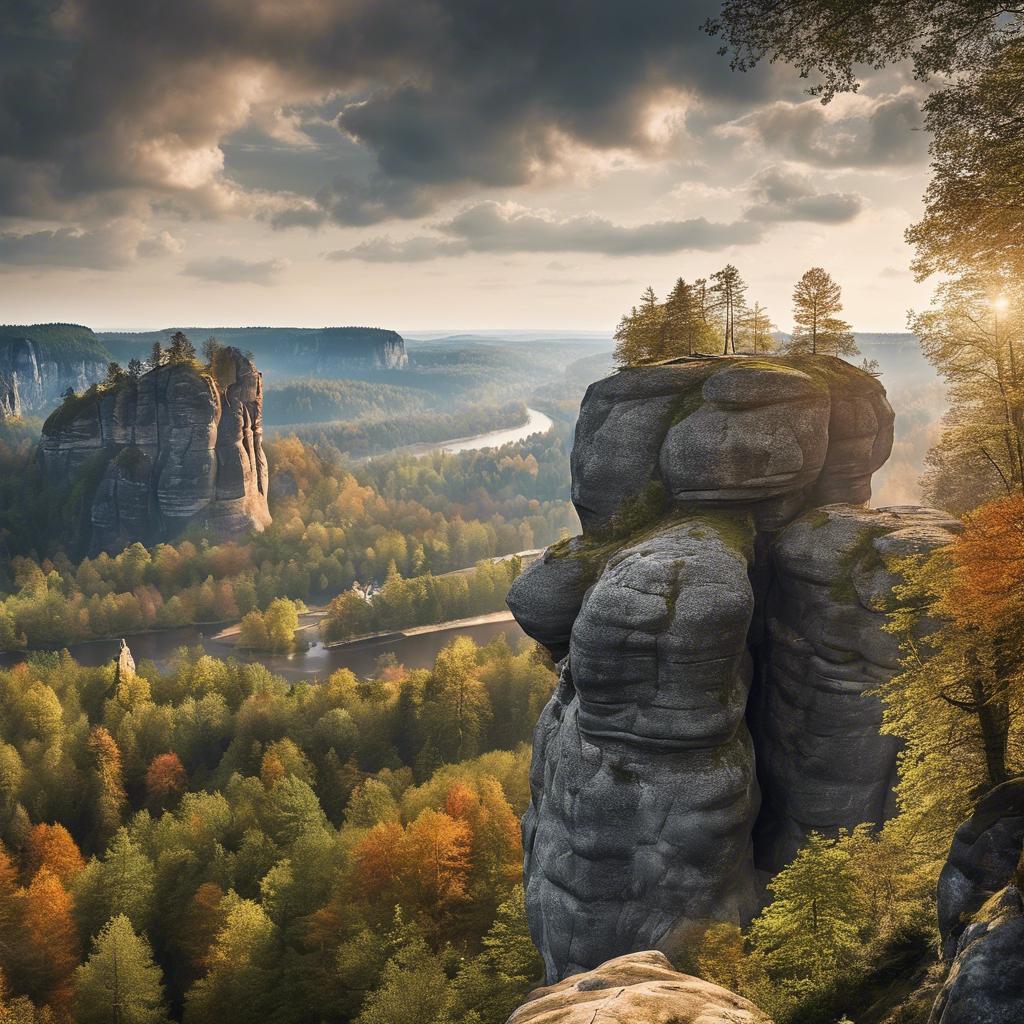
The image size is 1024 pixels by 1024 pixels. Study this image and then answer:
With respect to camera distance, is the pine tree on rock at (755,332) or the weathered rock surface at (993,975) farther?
the pine tree on rock at (755,332)

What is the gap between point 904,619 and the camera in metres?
18.5

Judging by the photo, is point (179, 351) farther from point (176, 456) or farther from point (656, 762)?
point (656, 762)

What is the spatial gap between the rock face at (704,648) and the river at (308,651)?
56.8 metres

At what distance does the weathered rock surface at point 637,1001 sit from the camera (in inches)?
528

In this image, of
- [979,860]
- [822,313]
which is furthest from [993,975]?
[822,313]

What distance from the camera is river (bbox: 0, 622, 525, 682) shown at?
82250 millimetres

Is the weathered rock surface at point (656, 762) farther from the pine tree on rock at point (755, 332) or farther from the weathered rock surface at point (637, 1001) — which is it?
the pine tree on rock at point (755, 332)

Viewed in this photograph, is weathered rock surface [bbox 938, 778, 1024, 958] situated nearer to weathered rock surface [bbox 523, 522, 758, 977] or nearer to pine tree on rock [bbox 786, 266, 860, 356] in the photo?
weathered rock surface [bbox 523, 522, 758, 977]

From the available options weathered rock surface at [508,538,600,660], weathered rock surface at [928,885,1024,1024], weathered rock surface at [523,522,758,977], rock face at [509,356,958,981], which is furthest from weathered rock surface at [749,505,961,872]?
weathered rock surface at [928,885,1024,1024]

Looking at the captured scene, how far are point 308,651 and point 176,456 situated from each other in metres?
46.8

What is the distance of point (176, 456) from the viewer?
114 metres

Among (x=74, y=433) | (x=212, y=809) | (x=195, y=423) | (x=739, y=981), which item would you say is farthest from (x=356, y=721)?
(x=74, y=433)

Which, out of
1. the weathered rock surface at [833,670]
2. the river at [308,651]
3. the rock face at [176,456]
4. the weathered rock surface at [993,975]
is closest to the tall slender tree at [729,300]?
the weathered rock surface at [833,670]

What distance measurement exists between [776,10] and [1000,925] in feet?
46.2
